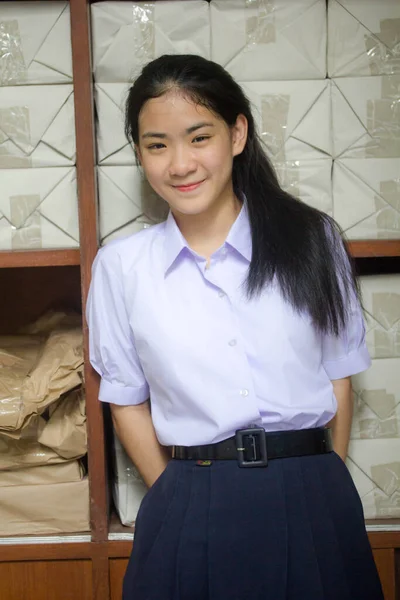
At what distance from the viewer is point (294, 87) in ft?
4.74

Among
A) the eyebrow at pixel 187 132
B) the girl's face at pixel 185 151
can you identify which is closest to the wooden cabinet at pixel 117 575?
the girl's face at pixel 185 151

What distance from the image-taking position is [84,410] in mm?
1527

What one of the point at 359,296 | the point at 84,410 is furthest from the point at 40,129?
the point at 359,296

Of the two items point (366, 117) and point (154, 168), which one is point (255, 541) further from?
point (366, 117)

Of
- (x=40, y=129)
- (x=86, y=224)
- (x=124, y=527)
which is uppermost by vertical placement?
(x=40, y=129)

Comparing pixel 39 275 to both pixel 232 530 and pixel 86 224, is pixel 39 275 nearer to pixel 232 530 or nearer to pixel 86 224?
pixel 86 224

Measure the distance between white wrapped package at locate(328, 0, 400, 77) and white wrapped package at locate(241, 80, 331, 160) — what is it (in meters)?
0.06

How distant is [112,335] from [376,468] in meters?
0.63

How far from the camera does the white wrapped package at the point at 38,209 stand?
1.46 m

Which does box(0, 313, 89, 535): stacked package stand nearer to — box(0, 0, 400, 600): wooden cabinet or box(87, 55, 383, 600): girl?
box(0, 0, 400, 600): wooden cabinet

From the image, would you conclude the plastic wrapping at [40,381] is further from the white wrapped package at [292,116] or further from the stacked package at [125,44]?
the white wrapped package at [292,116]

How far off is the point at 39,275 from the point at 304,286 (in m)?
0.93

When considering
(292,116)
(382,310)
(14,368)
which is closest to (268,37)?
(292,116)

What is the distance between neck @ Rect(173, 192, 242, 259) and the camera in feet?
4.42
